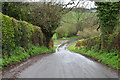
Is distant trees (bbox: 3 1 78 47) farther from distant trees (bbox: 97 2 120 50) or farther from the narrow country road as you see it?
the narrow country road

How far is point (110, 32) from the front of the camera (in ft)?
48.0

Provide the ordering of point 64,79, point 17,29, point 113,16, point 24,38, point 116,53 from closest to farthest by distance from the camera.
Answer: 1. point 64,79
2. point 116,53
3. point 17,29
4. point 113,16
5. point 24,38

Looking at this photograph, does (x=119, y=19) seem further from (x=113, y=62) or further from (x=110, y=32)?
(x=113, y=62)

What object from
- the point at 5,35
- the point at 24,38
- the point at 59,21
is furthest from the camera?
the point at 59,21

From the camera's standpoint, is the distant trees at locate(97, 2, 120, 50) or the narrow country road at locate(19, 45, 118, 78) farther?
the distant trees at locate(97, 2, 120, 50)

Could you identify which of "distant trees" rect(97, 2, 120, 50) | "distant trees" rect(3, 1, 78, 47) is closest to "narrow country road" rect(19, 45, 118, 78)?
"distant trees" rect(97, 2, 120, 50)

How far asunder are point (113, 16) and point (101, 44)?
2.97m

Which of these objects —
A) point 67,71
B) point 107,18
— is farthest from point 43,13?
point 67,71

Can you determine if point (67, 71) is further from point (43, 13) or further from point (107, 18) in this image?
point (43, 13)

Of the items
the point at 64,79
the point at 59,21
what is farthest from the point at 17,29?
the point at 59,21

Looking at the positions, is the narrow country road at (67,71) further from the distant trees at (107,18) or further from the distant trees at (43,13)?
the distant trees at (43,13)

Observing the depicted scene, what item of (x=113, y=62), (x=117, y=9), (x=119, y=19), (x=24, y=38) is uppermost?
(x=117, y=9)

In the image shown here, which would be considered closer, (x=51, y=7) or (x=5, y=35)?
(x=5, y=35)

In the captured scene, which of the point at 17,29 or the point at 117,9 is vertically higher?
the point at 117,9
